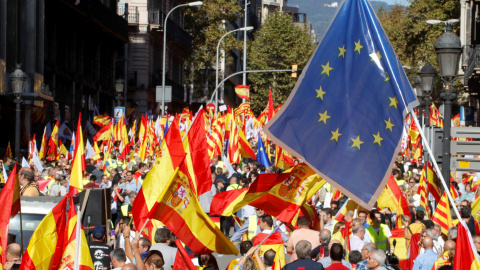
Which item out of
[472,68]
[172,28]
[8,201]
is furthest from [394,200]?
[172,28]

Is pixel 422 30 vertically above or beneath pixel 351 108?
above

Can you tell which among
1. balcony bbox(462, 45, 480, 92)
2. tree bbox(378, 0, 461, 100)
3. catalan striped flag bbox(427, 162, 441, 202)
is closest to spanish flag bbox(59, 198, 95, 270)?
catalan striped flag bbox(427, 162, 441, 202)

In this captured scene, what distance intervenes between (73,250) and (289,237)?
3.22m

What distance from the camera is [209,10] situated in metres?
61.9

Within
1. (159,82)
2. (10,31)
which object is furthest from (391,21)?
(10,31)

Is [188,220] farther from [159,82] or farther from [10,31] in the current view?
[159,82]

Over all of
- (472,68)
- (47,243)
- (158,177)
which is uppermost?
(472,68)

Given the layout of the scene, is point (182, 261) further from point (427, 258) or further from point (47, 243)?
point (427, 258)

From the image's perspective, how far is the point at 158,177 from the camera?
10.4 metres

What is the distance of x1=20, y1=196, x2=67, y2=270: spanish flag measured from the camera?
8.88 m

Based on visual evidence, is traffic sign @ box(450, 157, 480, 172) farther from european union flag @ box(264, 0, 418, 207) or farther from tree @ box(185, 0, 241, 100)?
tree @ box(185, 0, 241, 100)

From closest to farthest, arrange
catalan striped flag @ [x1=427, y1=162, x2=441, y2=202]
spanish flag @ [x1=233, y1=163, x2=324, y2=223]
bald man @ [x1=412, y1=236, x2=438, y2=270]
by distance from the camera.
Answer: spanish flag @ [x1=233, y1=163, x2=324, y2=223]
bald man @ [x1=412, y1=236, x2=438, y2=270]
catalan striped flag @ [x1=427, y1=162, x2=441, y2=202]

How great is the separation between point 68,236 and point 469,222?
564 centimetres

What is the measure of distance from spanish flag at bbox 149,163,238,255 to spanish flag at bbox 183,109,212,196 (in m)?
2.39
